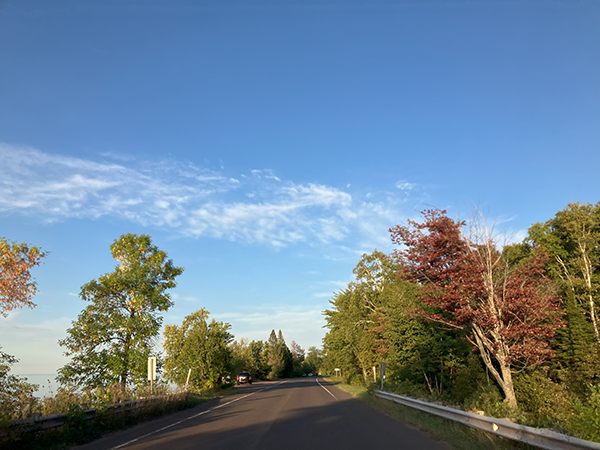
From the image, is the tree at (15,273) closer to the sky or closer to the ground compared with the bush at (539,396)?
closer to the sky

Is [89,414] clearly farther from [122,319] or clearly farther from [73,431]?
[122,319]

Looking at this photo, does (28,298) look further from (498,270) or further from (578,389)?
(578,389)

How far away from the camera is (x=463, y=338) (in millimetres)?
17781

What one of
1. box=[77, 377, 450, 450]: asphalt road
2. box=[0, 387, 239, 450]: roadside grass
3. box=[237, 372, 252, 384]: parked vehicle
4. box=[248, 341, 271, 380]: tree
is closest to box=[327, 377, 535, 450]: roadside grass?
box=[77, 377, 450, 450]: asphalt road

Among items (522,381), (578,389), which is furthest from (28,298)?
(578,389)

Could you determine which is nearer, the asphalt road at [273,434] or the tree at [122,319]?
the asphalt road at [273,434]

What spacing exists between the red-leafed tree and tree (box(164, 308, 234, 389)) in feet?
81.4

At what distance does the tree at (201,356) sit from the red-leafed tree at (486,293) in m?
24.8

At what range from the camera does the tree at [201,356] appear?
115 ft

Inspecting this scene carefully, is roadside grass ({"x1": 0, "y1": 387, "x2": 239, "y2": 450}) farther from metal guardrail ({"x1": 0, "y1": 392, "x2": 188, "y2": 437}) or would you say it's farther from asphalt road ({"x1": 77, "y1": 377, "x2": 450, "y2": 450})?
asphalt road ({"x1": 77, "y1": 377, "x2": 450, "y2": 450})

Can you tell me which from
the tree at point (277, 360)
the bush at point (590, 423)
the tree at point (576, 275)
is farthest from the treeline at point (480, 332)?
the tree at point (277, 360)

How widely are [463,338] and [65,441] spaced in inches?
603

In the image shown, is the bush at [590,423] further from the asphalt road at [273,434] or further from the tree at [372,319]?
the tree at [372,319]

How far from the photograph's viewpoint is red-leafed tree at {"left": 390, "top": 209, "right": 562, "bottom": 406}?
45.4 ft
